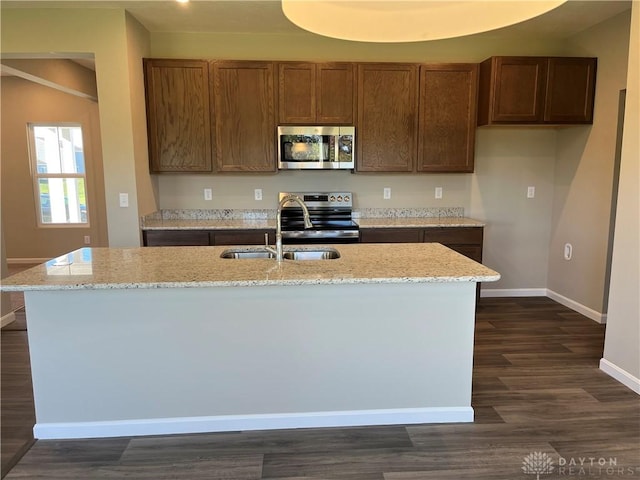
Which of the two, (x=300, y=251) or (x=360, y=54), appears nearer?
(x=300, y=251)

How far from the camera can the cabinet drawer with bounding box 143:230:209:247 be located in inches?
148

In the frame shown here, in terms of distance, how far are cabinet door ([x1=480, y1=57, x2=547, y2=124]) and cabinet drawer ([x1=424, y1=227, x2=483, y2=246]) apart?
1.04m

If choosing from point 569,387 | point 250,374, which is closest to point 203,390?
point 250,374

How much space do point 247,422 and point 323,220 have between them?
2.36m

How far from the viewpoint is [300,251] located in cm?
258

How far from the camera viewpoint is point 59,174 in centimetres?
616

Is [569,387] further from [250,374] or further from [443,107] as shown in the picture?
[443,107]

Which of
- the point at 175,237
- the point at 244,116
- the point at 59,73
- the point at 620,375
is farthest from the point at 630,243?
the point at 59,73

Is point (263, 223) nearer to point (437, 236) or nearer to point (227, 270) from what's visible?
point (437, 236)

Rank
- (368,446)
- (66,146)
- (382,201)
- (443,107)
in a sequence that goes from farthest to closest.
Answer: (66,146), (382,201), (443,107), (368,446)

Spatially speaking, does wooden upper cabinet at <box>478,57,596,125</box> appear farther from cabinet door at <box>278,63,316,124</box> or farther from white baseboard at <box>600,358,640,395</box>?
white baseboard at <box>600,358,640,395</box>

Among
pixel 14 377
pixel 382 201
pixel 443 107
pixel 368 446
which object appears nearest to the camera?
pixel 368 446

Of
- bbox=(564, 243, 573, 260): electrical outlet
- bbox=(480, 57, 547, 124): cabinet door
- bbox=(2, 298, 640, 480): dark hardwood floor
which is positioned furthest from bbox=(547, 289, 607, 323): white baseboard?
bbox=(480, 57, 547, 124): cabinet door

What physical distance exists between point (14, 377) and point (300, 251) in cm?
214
